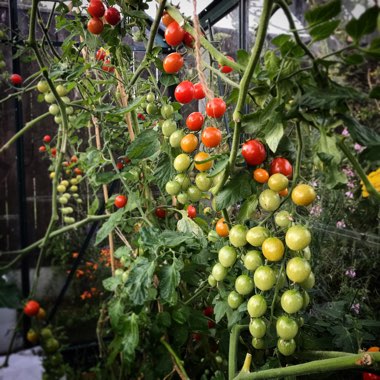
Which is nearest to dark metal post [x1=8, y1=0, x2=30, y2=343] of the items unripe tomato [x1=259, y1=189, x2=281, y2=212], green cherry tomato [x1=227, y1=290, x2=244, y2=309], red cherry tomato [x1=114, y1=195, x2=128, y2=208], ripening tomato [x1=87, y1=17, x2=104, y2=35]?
red cherry tomato [x1=114, y1=195, x2=128, y2=208]

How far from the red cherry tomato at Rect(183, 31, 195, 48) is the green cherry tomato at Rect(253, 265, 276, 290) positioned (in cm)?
36

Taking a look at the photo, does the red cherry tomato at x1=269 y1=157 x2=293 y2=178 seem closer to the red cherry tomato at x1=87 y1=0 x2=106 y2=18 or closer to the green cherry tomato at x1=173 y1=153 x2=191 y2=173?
the green cherry tomato at x1=173 y1=153 x2=191 y2=173

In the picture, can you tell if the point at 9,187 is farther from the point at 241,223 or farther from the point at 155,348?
the point at 241,223

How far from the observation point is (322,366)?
51cm

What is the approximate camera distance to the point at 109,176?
967 mm

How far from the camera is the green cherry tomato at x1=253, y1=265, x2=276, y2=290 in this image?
487 millimetres

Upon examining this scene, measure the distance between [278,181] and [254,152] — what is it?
0.16 ft

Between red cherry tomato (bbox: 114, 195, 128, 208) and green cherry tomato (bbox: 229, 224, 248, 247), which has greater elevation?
red cherry tomato (bbox: 114, 195, 128, 208)

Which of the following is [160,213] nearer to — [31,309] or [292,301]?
[31,309]

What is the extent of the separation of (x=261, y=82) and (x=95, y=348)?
164 cm

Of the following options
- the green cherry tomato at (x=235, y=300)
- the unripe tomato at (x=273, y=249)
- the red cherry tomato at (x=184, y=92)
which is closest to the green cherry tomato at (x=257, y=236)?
the unripe tomato at (x=273, y=249)

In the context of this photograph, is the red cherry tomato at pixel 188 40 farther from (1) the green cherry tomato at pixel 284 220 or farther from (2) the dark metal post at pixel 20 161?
(2) the dark metal post at pixel 20 161

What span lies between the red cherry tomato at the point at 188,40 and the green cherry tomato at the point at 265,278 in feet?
1.19

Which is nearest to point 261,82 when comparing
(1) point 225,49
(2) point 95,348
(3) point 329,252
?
(3) point 329,252
